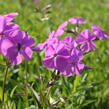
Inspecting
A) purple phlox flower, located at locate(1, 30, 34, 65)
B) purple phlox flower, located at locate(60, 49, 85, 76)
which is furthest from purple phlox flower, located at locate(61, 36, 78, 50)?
purple phlox flower, located at locate(1, 30, 34, 65)

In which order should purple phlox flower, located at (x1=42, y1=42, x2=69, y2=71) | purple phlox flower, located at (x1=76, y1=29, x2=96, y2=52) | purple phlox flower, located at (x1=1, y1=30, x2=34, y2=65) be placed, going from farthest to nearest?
purple phlox flower, located at (x1=76, y1=29, x2=96, y2=52)
purple phlox flower, located at (x1=42, y1=42, x2=69, y2=71)
purple phlox flower, located at (x1=1, y1=30, x2=34, y2=65)

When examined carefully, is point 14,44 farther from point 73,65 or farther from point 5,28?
point 73,65

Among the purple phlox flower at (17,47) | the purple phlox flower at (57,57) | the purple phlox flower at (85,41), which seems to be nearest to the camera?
the purple phlox flower at (17,47)

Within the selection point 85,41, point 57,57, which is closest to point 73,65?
point 57,57

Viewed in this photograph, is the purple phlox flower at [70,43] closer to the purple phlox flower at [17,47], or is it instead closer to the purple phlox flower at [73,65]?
the purple phlox flower at [73,65]

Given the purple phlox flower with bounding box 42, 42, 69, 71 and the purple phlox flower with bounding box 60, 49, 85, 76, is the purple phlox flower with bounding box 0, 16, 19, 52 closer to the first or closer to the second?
the purple phlox flower with bounding box 42, 42, 69, 71

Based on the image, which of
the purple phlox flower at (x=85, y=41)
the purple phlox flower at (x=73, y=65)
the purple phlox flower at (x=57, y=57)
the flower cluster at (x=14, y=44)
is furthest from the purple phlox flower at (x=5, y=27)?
the purple phlox flower at (x=85, y=41)
